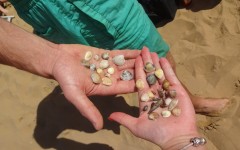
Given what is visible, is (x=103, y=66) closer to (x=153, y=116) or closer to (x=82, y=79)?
(x=82, y=79)

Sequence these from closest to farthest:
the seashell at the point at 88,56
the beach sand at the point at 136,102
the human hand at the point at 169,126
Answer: the human hand at the point at 169,126 → the seashell at the point at 88,56 → the beach sand at the point at 136,102

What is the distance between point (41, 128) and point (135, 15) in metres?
1.17

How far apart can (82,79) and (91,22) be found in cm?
30

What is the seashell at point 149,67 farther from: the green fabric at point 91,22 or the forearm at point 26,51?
the forearm at point 26,51

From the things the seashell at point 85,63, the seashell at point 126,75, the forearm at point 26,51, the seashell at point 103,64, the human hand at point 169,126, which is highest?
the forearm at point 26,51

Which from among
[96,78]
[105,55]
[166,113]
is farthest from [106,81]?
[166,113]

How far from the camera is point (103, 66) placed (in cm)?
201

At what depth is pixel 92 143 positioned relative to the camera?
98.3 inches

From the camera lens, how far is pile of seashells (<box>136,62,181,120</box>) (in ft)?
5.71

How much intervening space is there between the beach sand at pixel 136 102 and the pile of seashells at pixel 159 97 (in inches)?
23.3

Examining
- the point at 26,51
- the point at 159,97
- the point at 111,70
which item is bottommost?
the point at 159,97

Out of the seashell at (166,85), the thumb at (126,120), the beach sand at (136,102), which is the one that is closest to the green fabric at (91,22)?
the seashell at (166,85)

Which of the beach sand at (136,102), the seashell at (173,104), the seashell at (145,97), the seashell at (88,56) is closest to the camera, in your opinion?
the seashell at (173,104)

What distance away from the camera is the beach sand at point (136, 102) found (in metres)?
2.45
